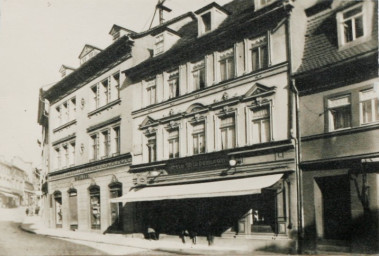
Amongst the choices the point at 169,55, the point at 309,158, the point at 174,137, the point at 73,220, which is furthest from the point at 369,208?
the point at 73,220

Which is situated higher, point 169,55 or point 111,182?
point 169,55

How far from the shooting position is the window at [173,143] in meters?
18.3

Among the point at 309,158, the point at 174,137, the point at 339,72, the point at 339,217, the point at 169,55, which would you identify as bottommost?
the point at 339,217

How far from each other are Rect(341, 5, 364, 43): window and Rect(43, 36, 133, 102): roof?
463 inches

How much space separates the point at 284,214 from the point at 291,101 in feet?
12.6

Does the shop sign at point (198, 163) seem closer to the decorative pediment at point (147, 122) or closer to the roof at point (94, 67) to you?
the decorative pediment at point (147, 122)

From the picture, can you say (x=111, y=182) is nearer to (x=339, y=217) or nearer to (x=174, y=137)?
(x=174, y=137)

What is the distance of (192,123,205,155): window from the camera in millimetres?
17016

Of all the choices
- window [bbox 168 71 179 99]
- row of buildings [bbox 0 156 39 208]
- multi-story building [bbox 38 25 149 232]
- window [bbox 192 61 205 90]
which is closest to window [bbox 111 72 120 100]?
multi-story building [bbox 38 25 149 232]

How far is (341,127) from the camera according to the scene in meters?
12.5

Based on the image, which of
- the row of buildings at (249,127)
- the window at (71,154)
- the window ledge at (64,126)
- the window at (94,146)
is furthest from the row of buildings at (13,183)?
the row of buildings at (249,127)

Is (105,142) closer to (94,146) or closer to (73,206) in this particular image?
(94,146)

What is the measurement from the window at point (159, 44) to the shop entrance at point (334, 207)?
34.7 feet

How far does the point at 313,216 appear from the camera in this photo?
1278 centimetres
